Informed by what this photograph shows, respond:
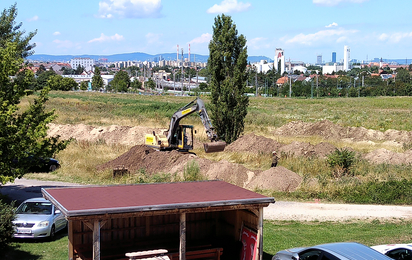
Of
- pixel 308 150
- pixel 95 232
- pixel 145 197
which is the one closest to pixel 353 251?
pixel 145 197

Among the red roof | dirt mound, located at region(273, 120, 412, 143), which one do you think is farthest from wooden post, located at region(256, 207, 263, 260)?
dirt mound, located at region(273, 120, 412, 143)

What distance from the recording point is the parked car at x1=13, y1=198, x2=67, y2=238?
15.8 m

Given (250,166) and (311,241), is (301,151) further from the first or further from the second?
(311,241)

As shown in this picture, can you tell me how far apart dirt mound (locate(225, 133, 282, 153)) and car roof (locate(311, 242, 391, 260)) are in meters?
24.4

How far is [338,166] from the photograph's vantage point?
26359 millimetres

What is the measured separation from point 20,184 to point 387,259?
72.9 feet

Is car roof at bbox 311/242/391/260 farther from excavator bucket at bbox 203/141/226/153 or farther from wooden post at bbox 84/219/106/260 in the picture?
excavator bucket at bbox 203/141/226/153

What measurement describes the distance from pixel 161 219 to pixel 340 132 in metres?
37.4

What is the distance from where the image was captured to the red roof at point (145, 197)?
10.7 metres

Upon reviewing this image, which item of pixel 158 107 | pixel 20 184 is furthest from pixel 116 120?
pixel 20 184

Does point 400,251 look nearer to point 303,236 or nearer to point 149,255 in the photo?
point 303,236

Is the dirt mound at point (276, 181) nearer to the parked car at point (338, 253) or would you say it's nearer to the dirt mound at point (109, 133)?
the parked car at point (338, 253)

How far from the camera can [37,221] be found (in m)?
16.1

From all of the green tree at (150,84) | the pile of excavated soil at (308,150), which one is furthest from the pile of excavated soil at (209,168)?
the green tree at (150,84)
